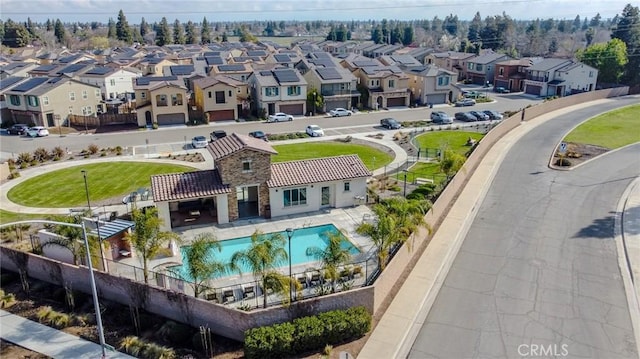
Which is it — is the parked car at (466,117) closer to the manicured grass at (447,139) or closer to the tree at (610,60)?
the manicured grass at (447,139)

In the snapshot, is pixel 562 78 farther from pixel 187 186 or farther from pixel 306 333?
pixel 306 333

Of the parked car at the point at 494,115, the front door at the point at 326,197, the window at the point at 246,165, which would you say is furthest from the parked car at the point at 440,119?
the window at the point at 246,165

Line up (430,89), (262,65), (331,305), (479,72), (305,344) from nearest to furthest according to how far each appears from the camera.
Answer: (305,344), (331,305), (430,89), (262,65), (479,72)

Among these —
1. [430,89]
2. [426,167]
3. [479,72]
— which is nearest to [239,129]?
[426,167]

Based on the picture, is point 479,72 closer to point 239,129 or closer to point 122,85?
point 239,129

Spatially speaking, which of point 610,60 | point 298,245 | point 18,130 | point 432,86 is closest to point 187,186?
point 298,245

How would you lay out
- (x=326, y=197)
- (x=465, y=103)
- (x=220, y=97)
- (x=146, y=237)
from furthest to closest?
1. (x=465, y=103)
2. (x=220, y=97)
3. (x=326, y=197)
4. (x=146, y=237)
